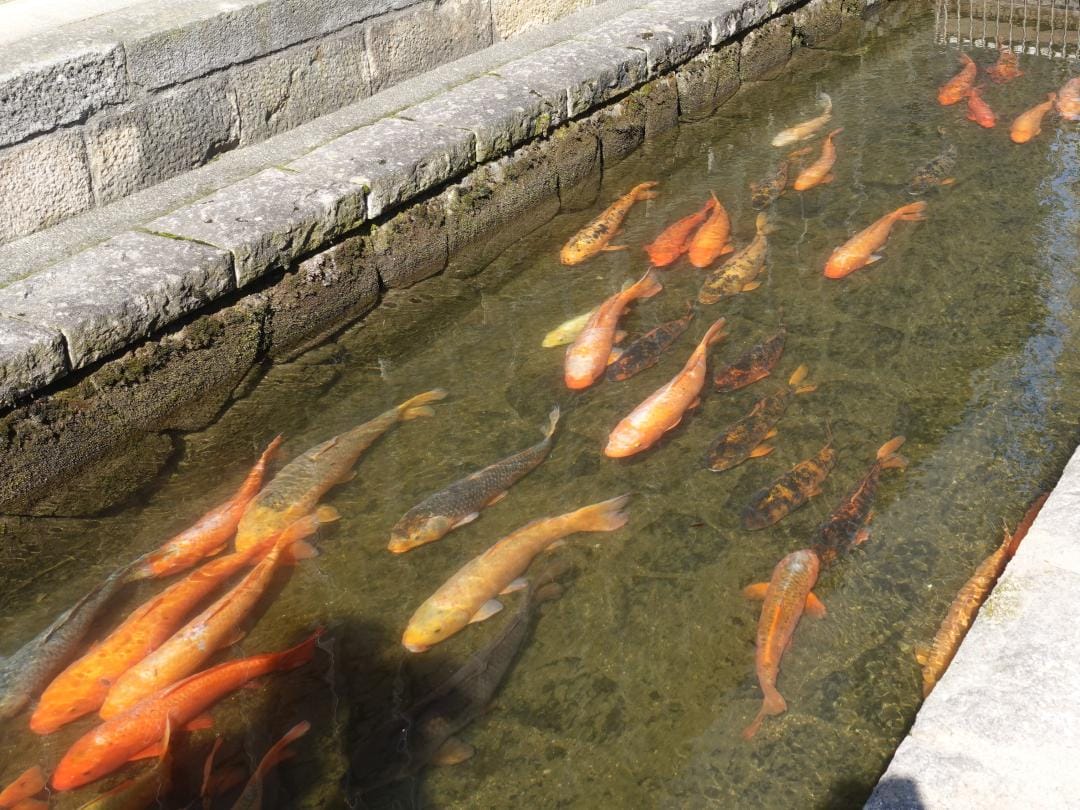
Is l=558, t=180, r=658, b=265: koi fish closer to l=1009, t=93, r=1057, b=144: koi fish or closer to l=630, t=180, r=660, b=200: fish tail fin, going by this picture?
l=630, t=180, r=660, b=200: fish tail fin

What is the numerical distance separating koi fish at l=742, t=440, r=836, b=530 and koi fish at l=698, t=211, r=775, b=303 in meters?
1.34

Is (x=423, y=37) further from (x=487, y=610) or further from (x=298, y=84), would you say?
(x=487, y=610)

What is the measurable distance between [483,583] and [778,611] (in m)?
0.98

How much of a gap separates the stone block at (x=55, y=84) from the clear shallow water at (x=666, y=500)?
4.98 feet

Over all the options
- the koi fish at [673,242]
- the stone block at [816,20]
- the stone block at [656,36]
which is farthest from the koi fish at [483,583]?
the stone block at [816,20]

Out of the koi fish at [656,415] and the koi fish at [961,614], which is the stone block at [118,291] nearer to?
the koi fish at [656,415]

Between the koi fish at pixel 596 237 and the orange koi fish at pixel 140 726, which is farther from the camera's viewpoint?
the koi fish at pixel 596 237

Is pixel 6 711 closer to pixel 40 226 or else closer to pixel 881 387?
pixel 40 226

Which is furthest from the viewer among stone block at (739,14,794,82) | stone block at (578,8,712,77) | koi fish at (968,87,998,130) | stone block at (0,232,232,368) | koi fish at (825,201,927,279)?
stone block at (739,14,794,82)

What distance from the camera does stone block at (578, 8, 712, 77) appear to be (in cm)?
679

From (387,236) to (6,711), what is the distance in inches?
114

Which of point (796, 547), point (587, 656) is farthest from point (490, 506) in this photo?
point (796, 547)

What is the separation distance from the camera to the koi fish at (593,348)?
464cm

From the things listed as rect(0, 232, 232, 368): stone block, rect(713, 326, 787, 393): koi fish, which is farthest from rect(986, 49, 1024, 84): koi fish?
rect(0, 232, 232, 368): stone block
